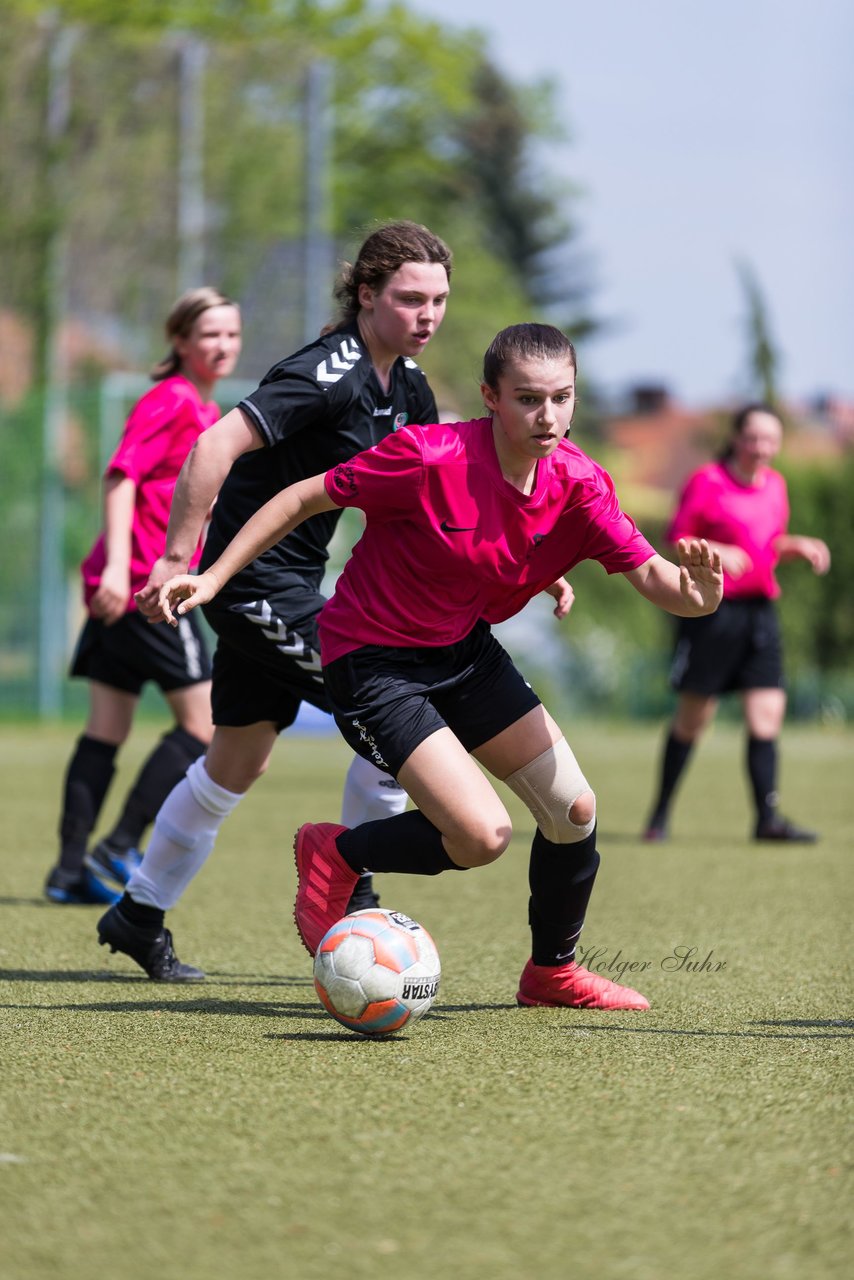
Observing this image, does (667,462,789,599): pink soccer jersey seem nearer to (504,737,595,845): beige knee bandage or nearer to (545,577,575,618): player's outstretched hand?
(545,577,575,618): player's outstretched hand

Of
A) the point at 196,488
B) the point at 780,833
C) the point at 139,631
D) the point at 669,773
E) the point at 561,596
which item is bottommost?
the point at 780,833

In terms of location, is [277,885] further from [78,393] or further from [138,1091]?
[78,393]

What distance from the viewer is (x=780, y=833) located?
9211 mm

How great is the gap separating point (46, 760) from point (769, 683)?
6.34 m

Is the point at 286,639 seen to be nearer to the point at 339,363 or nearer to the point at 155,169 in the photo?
the point at 339,363

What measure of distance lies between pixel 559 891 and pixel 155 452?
2.38 meters

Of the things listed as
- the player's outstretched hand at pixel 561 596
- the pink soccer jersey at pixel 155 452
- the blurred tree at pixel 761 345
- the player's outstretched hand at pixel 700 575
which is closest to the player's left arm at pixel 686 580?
the player's outstretched hand at pixel 700 575

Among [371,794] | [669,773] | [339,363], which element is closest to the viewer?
[339,363]

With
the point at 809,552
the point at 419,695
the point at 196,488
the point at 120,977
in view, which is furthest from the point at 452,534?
the point at 809,552

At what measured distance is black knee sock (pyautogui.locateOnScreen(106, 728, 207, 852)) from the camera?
650 centimetres

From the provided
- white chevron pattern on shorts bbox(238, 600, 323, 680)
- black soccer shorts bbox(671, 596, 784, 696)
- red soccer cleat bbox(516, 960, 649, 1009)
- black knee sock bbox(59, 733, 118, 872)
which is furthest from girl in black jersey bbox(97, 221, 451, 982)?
black soccer shorts bbox(671, 596, 784, 696)

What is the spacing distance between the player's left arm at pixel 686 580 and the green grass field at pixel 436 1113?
0.98 metres

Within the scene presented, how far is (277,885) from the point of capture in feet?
24.1

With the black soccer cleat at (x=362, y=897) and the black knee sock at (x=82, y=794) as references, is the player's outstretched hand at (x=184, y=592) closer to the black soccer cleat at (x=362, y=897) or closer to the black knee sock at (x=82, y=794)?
the black soccer cleat at (x=362, y=897)
